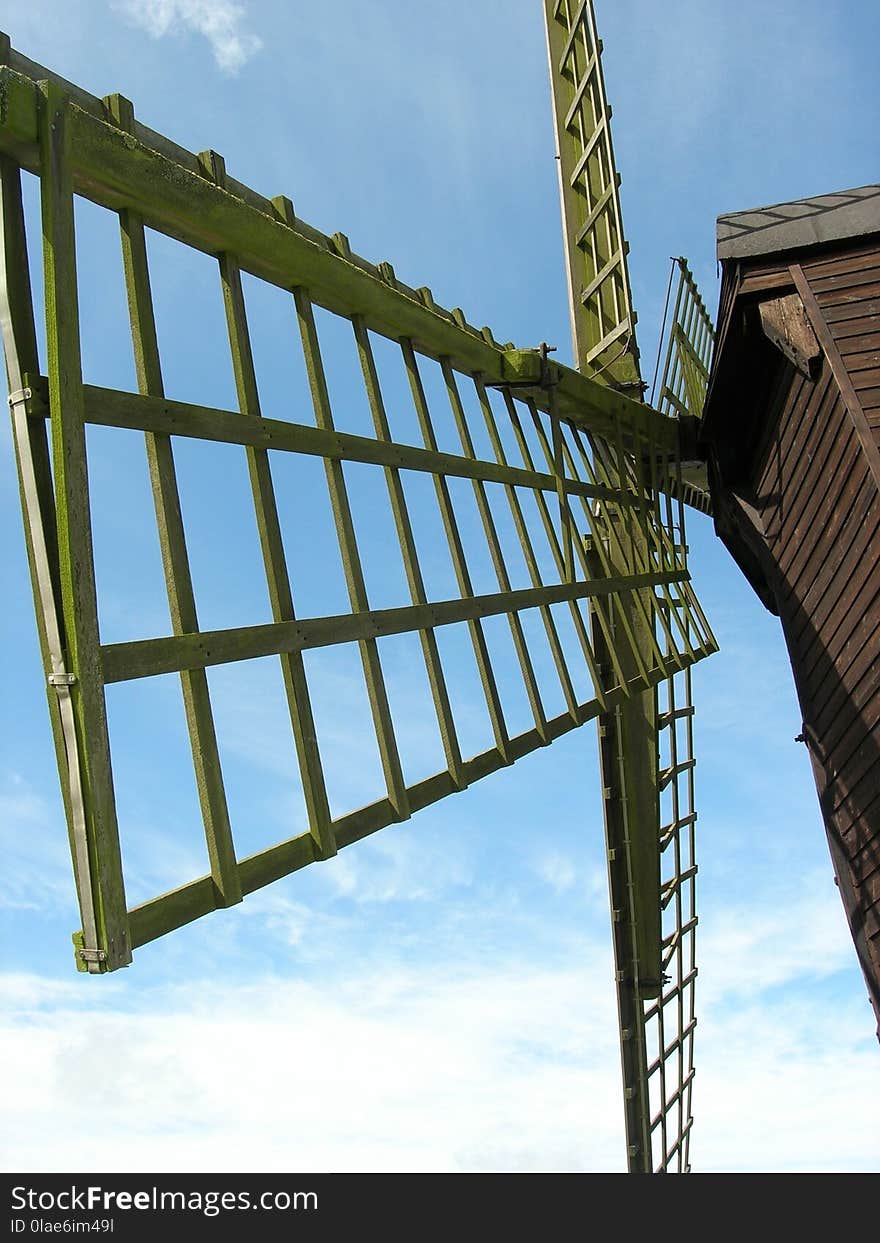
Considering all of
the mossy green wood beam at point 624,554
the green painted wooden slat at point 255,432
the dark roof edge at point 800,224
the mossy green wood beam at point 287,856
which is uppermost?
the dark roof edge at point 800,224

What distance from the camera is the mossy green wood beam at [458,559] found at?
16.3 ft

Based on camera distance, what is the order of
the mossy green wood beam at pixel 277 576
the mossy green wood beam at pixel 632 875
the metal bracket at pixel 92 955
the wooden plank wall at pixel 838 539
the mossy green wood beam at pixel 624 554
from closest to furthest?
the metal bracket at pixel 92 955 → the mossy green wood beam at pixel 277 576 → the wooden plank wall at pixel 838 539 → the mossy green wood beam at pixel 624 554 → the mossy green wood beam at pixel 632 875

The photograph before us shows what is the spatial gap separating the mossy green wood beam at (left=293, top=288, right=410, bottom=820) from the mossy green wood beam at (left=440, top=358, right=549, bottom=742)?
126cm

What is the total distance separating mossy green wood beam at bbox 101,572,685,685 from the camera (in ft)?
10.2

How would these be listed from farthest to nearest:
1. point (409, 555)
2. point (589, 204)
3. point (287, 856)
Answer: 1. point (589, 204)
2. point (409, 555)
3. point (287, 856)

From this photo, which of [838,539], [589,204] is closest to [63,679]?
[838,539]

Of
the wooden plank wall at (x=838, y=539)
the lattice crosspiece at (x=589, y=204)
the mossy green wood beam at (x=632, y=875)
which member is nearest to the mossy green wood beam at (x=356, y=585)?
the wooden plank wall at (x=838, y=539)

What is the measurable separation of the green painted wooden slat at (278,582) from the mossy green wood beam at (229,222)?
0.26m

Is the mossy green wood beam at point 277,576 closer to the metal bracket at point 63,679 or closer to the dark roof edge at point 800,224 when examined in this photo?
the metal bracket at point 63,679

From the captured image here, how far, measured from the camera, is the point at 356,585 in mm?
4137

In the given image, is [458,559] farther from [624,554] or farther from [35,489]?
[624,554]

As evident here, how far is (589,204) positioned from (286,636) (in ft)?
27.1

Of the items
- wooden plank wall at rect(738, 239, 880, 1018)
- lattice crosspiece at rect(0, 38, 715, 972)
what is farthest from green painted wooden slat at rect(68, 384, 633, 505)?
wooden plank wall at rect(738, 239, 880, 1018)
